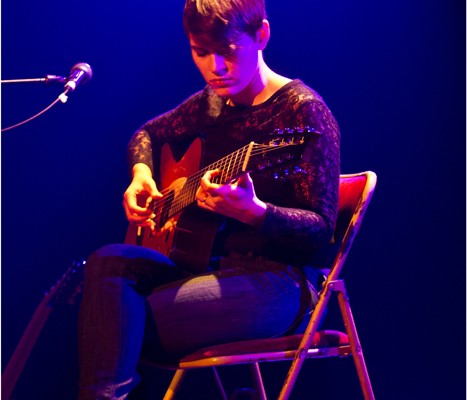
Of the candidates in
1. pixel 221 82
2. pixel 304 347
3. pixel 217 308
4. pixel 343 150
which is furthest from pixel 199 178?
pixel 343 150

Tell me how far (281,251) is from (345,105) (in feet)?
3.27

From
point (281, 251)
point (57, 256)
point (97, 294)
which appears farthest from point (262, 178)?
point (57, 256)

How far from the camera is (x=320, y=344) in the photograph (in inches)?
65.4

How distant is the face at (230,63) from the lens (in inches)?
68.8

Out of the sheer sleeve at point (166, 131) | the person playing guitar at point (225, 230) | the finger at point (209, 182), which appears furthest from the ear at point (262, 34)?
the finger at point (209, 182)

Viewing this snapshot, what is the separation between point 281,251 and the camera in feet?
5.59

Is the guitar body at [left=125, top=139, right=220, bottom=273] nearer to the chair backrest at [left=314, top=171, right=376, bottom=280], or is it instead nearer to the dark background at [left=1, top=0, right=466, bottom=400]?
the chair backrest at [left=314, top=171, right=376, bottom=280]

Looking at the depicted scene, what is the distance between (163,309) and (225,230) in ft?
1.13

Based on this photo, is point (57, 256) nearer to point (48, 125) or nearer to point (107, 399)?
point (48, 125)

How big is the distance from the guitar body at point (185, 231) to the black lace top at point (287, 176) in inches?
2.6

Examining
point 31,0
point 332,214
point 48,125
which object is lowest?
point 332,214

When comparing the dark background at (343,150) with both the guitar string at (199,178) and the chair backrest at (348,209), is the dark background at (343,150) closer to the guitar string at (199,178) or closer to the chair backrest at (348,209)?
the chair backrest at (348,209)

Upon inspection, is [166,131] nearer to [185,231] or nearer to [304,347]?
[185,231]

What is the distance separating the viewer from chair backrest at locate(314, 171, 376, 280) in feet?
5.59
